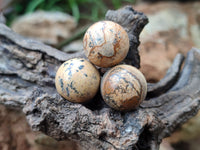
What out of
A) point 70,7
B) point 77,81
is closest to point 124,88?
point 77,81

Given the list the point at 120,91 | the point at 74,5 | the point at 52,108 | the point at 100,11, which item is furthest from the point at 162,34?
the point at 52,108

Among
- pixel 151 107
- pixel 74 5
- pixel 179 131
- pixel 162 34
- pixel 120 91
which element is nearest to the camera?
pixel 120 91

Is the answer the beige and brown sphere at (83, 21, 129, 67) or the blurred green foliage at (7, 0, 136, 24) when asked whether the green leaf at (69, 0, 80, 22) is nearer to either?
the blurred green foliage at (7, 0, 136, 24)

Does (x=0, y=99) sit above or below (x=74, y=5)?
below

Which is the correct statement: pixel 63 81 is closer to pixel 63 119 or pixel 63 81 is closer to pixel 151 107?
pixel 63 119

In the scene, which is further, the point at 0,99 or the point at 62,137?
the point at 0,99

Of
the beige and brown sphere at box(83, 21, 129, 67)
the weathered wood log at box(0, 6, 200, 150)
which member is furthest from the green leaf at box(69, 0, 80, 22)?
the beige and brown sphere at box(83, 21, 129, 67)
